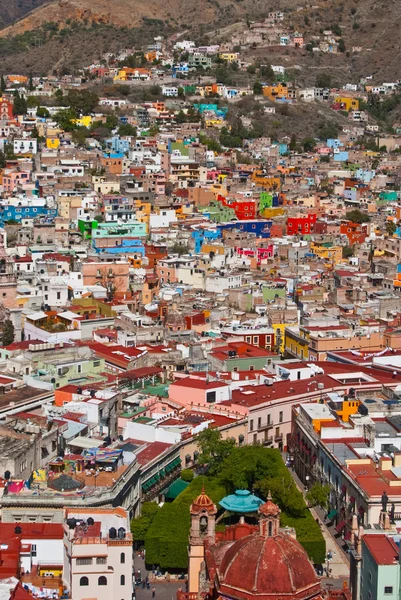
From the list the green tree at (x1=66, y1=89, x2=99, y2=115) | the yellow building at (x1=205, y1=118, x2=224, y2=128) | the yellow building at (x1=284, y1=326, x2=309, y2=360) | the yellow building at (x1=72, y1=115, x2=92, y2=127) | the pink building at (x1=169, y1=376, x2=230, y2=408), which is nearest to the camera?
the pink building at (x1=169, y1=376, x2=230, y2=408)

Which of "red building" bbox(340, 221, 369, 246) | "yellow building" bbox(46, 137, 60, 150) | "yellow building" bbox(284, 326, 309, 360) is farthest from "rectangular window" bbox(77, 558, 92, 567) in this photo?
"yellow building" bbox(46, 137, 60, 150)

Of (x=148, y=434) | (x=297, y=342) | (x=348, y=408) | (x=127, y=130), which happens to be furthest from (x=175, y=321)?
(x=127, y=130)

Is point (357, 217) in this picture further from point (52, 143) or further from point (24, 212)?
point (52, 143)

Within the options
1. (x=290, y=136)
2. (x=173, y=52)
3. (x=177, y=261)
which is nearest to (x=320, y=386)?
(x=177, y=261)

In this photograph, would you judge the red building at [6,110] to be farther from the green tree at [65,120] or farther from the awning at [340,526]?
the awning at [340,526]

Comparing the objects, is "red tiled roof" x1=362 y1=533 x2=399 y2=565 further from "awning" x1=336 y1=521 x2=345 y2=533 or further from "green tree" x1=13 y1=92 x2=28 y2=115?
"green tree" x1=13 y1=92 x2=28 y2=115

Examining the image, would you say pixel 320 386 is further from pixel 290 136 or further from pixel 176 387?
pixel 290 136
